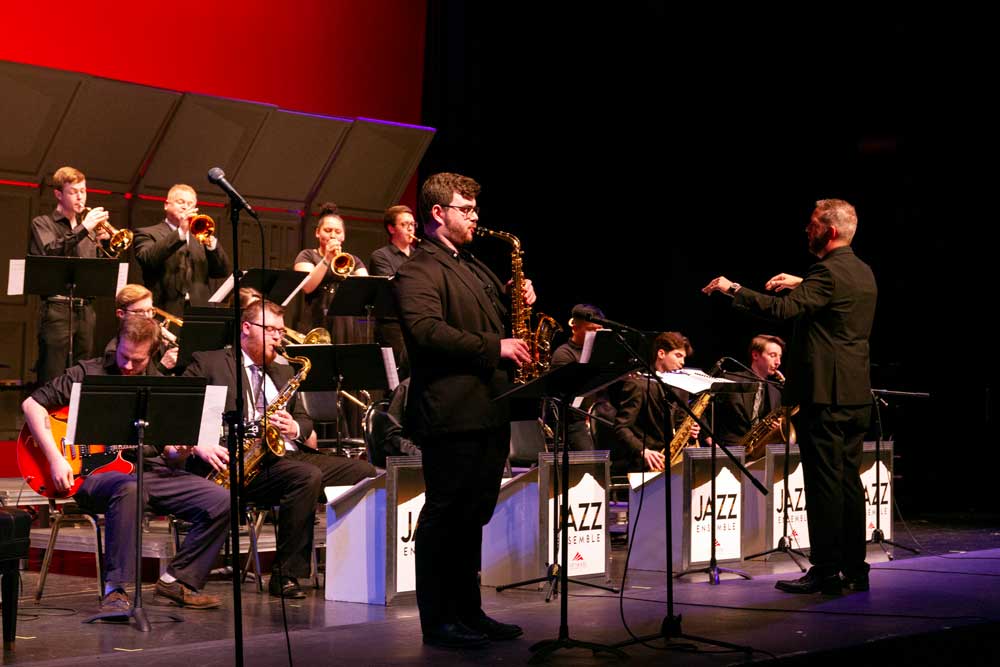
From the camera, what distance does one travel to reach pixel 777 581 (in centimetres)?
643

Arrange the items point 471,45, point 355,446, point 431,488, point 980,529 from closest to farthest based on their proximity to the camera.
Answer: point 431,488 < point 355,446 < point 980,529 < point 471,45

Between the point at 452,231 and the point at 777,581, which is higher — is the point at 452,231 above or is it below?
above

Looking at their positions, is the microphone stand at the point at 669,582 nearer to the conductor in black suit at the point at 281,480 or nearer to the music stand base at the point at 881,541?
the conductor in black suit at the point at 281,480

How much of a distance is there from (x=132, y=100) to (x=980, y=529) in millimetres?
6977

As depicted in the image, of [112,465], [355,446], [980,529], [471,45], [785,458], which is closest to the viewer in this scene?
[112,465]

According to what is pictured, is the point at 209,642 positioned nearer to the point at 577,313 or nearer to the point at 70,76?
the point at 577,313

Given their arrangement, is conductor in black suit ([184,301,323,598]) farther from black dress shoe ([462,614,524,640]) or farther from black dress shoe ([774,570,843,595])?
black dress shoe ([774,570,843,595])

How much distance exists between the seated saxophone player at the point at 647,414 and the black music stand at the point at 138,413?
10.6ft

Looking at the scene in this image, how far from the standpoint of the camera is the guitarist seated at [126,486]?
18.7 feet

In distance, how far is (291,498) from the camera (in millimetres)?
6430

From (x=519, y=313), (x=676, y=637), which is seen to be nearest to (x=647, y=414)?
(x=519, y=313)

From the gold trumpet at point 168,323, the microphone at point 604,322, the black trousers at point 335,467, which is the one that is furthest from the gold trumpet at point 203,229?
the microphone at point 604,322

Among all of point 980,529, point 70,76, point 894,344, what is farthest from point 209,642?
point 894,344

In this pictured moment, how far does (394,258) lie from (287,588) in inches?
119
